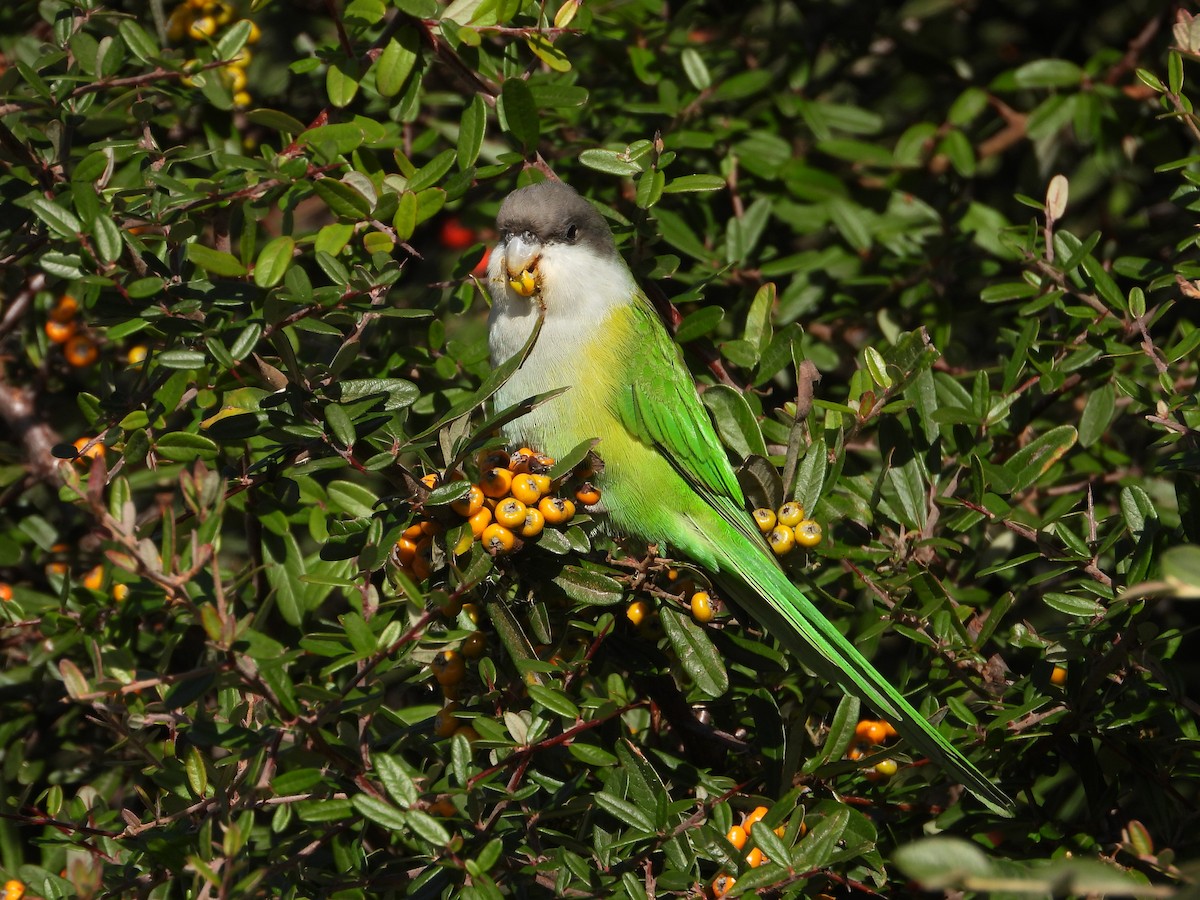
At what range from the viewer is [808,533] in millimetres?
2705

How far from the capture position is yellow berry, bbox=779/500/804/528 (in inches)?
107

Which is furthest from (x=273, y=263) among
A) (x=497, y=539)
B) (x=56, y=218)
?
(x=497, y=539)

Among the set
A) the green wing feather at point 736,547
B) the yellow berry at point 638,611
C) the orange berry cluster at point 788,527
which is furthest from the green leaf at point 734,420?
the yellow berry at point 638,611

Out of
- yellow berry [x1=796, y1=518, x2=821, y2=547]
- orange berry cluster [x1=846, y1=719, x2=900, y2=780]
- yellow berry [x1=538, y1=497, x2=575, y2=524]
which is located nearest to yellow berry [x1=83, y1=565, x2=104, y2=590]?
yellow berry [x1=538, y1=497, x2=575, y2=524]

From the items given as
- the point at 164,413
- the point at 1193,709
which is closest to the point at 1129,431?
the point at 1193,709

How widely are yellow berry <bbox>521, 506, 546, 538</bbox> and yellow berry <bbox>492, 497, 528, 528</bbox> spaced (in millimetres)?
20

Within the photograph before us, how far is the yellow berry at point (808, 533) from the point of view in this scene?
8.87 ft

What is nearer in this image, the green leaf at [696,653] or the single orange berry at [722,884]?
the single orange berry at [722,884]

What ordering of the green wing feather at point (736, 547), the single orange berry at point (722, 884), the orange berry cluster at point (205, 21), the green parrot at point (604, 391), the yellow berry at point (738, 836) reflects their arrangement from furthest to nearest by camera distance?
the orange berry cluster at point (205, 21)
the green parrot at point (604, 391)
the green wing feather at point (736, 547)
the yellow berry at point (738, 836)
the single orange berry at point (722, 884)

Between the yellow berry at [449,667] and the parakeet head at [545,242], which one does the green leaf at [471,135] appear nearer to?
the parakeet head at [545,242]

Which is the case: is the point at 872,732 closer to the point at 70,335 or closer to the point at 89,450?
the point at 89,450

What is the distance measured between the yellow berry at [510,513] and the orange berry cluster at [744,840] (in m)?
0.85

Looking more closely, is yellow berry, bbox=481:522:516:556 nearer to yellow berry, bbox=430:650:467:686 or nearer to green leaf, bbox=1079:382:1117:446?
yellow berry, bbox=430:650:467:686

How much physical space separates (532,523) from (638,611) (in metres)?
0.45
